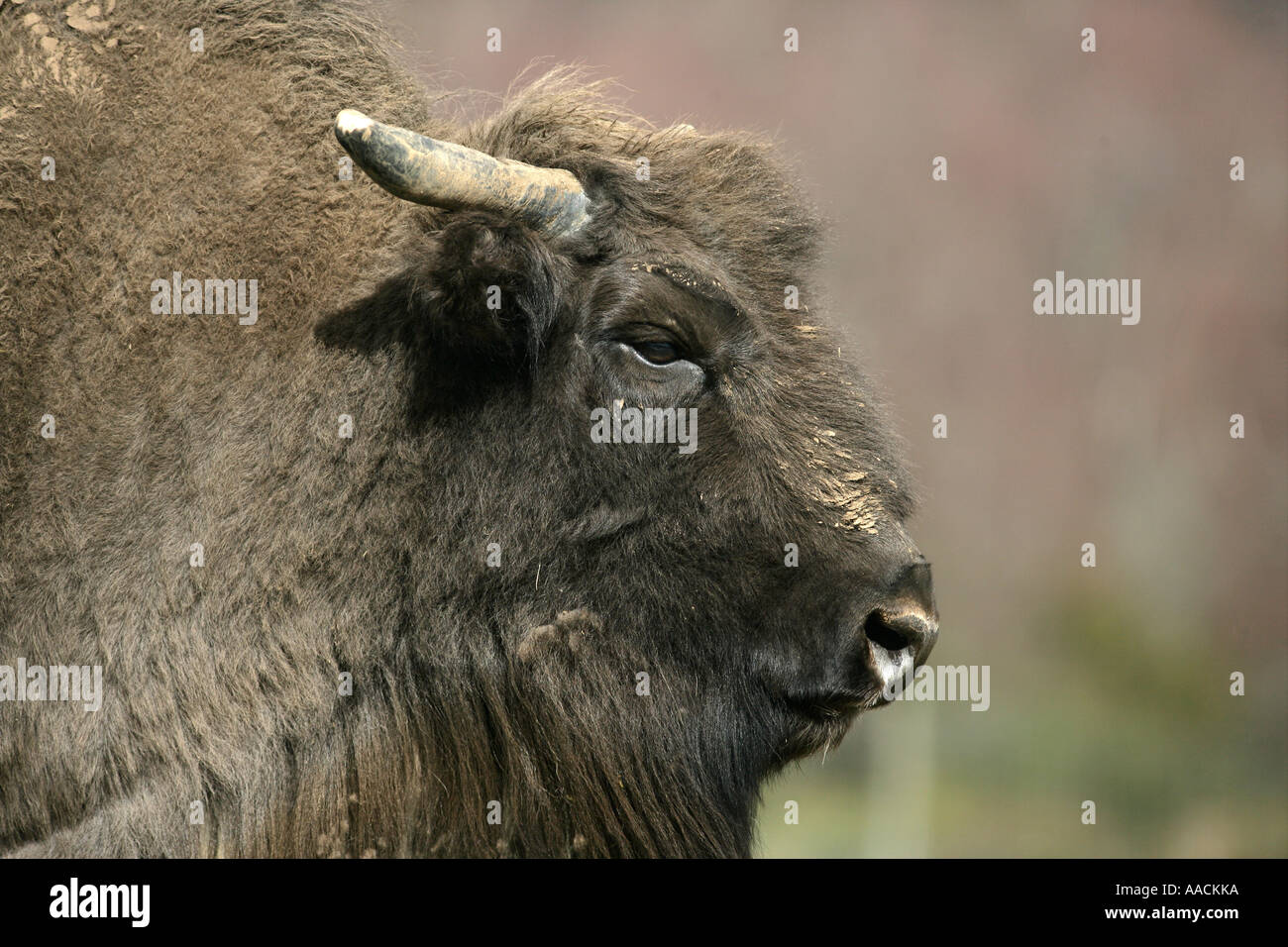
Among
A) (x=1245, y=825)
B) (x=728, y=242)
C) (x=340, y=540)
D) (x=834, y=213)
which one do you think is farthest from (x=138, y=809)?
(x=1245, y=825)

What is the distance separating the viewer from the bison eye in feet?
13.9

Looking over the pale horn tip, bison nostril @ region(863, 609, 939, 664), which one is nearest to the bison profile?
bison nostril @ region(863, 609, 939, 664)

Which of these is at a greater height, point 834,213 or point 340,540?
point 834,213

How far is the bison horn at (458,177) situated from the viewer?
149 inches

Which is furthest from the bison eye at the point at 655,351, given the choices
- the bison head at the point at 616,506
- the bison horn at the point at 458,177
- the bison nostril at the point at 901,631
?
the bison nostril at the point at 901,631

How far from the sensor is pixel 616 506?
4262mm

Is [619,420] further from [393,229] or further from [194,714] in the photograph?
[194,714]

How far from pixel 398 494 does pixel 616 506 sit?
2.43ft

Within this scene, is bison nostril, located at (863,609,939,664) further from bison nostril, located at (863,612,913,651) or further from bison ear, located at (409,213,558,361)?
bison ear, located at (409,213,558,361)

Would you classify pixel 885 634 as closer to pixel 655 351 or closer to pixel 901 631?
pixel 901 631

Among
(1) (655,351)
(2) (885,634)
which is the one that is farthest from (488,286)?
(2) (885,634)
